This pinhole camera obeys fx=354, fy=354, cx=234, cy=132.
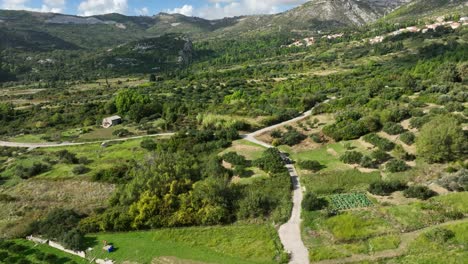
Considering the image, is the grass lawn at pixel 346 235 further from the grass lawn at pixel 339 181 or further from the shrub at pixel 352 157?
the shrub at pixel 352 157

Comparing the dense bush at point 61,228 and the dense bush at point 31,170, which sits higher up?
the dense bush at point 31,170

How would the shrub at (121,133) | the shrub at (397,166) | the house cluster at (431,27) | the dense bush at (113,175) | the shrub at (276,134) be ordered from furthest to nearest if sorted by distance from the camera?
the house cluster at (431,27) < the shrub at (121,133) < the shrub at (276,134) < the dense bush at (113,175) < the shrub at (397,166)

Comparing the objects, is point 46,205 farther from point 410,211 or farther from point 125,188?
point 410,211

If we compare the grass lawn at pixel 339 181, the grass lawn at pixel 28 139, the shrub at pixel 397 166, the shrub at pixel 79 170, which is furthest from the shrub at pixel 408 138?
the grass lawn at pixel 28 139

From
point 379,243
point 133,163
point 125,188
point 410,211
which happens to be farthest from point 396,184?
point 133,163

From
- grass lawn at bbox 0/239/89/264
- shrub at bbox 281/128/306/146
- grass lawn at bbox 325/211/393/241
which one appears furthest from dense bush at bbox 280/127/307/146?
grass lawn at bbox 0/239/89/264

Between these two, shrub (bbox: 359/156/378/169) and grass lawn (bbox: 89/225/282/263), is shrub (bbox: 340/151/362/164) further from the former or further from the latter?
grass lawn (bbox: 89/225/282/263)

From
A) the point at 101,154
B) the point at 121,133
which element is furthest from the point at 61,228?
the point at 121,133
